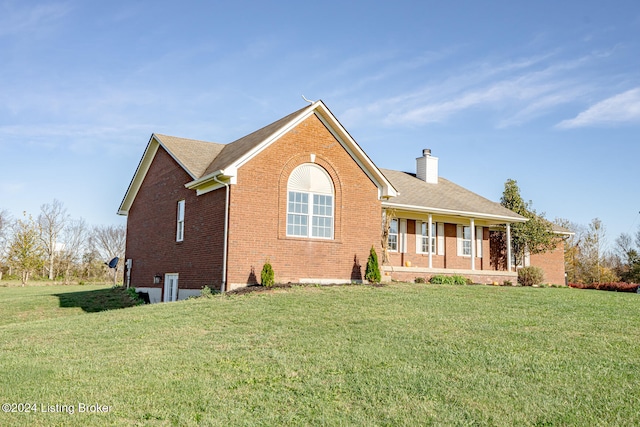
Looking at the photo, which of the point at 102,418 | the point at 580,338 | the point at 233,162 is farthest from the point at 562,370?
the point at 233,162

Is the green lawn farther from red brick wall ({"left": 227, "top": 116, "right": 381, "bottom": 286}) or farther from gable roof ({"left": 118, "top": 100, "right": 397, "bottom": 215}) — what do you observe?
gable roof ({"left": 118, "top": 100, "right": 397, "bottom": 215})

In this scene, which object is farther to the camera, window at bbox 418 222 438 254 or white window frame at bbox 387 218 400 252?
window at bbox 418 222 438 254

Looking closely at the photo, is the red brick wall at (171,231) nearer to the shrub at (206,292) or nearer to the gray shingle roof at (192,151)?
the shrub at (206,292)

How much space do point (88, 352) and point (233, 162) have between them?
827 centimetres

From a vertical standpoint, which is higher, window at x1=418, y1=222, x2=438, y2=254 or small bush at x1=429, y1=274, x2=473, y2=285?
window at x1=418, y1=222, x2=438, y2=254

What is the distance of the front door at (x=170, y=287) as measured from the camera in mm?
20547

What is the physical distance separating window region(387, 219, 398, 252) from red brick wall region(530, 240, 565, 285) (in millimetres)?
9512

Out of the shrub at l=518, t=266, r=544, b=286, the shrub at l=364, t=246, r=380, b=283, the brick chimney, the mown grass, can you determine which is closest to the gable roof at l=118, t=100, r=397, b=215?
the shrub at l=364, t=246, r=380, b=283

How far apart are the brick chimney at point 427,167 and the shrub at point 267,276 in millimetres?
14537

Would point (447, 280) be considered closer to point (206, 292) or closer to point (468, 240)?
point (468, 240)

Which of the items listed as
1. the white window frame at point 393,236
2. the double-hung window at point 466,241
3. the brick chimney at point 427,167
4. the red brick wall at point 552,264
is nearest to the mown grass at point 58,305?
the white window frame at point 393,236

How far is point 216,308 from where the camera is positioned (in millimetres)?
13750

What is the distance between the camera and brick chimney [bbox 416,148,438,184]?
29297 millimetres

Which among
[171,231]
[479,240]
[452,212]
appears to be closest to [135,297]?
[171,231]
